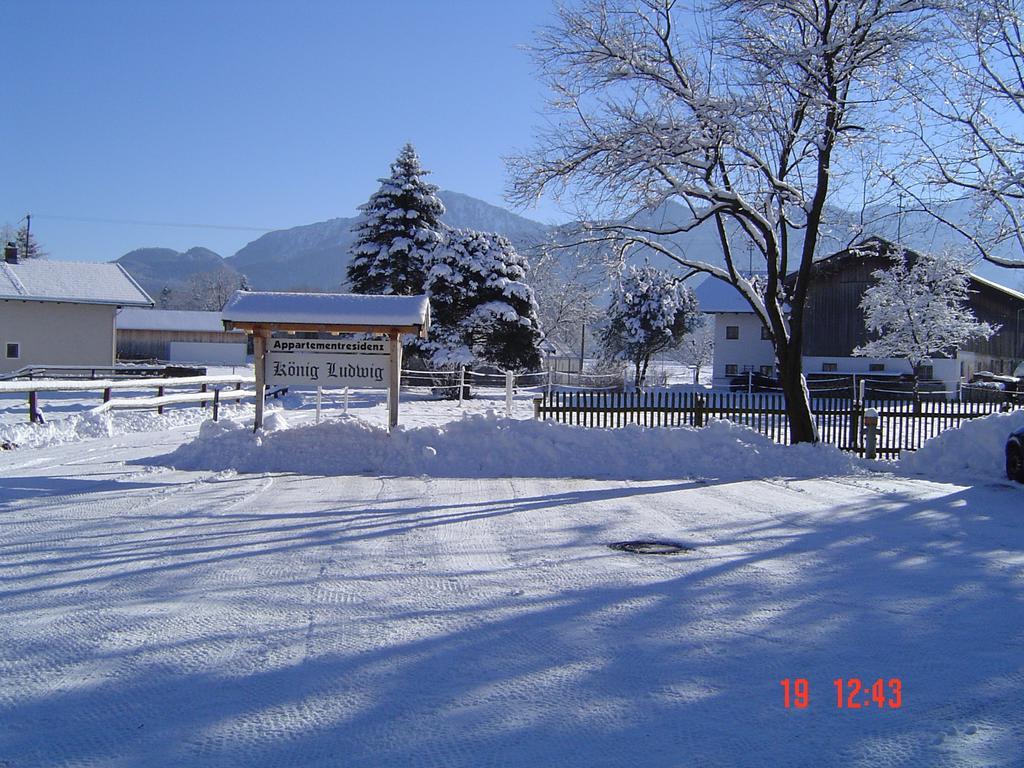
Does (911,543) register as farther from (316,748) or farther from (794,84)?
(794,84)

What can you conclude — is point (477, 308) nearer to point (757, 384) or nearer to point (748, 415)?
point (757, 384)

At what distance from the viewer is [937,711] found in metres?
4.24

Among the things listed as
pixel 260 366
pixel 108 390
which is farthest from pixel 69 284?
pixel 260 366

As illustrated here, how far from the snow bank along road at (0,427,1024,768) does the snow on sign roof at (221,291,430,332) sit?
15.8 feet

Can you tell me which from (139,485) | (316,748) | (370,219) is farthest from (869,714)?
(370,219)

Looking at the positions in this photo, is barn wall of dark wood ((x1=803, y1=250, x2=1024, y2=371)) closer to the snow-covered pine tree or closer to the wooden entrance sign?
the snow-covered pine tree

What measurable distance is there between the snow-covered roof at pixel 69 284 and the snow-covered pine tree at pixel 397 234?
11624 millimetres

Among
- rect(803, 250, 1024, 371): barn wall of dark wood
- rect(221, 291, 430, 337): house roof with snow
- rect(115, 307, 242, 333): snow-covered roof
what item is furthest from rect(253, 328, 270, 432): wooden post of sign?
rect(115, 307, 242, 333): snow-covered roof

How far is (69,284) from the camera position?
138 ft

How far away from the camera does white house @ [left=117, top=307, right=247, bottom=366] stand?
72.9 m

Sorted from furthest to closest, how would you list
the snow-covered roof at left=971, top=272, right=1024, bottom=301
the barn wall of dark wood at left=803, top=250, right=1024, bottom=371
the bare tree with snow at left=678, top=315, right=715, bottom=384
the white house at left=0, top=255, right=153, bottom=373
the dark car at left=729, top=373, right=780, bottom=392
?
1. the bare tree with snow at left=678, top=315, right=715, bottom=384
2. the barn wall of dark wood at left=803, top=250, right=1024, bottom=371
3. the snow-covered roof at left=971, top=272, right=1024, bottom=301
4. the dark car at left=729, top=373, right=780, bottom=392
5. the white house at left=0, top=255, right=153, bottom=373

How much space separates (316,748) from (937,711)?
315cm

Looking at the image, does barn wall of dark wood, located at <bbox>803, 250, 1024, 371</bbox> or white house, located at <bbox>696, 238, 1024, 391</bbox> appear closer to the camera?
white house, located at <bbox>696, 238, 1024, 391</bbox>
